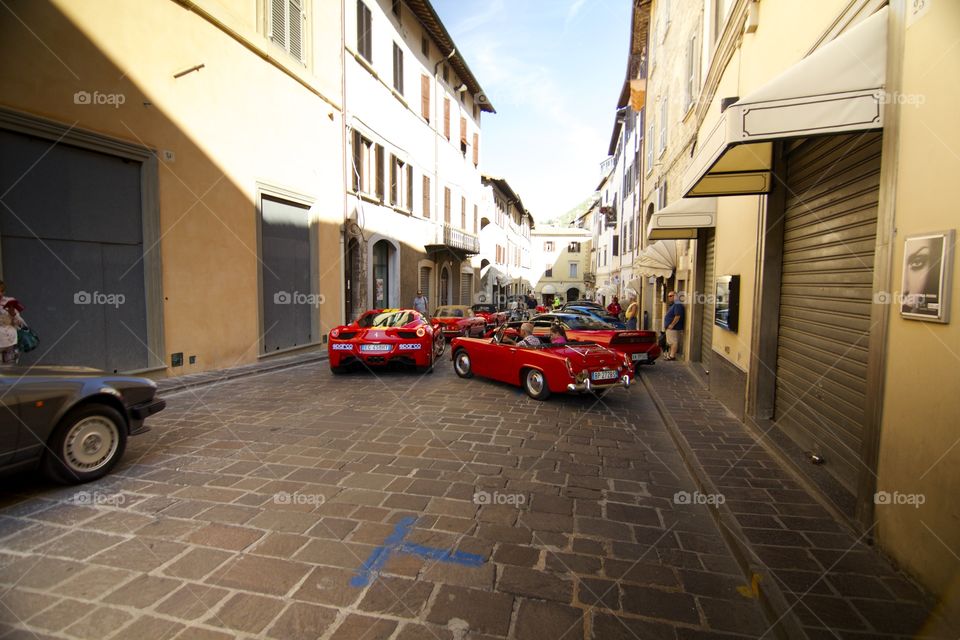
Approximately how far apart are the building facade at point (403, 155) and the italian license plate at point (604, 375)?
10.4 m

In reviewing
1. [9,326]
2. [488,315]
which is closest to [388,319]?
[9,326]

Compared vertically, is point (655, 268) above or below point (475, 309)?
above

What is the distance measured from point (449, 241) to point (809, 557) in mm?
20888

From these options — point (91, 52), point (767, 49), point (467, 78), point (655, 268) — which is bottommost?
point (655, 268)

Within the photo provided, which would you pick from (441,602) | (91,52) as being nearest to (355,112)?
(91,52)

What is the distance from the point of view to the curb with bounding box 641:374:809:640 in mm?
2521

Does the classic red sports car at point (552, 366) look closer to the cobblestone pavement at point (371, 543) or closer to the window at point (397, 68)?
the cobblestone pavement at point (371, 543)

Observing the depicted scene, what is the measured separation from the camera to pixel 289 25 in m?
12.5

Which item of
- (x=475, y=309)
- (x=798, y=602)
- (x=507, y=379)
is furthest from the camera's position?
(x=475, y=309)

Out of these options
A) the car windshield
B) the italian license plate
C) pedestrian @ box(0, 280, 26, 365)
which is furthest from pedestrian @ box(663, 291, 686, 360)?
pedestrian @ box(0, 280, 26, 365)

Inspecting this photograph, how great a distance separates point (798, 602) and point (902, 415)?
1376 mm

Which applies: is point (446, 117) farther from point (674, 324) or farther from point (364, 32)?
point (674, 324)

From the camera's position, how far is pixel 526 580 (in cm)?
295

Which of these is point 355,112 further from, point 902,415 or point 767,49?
point 902,415
